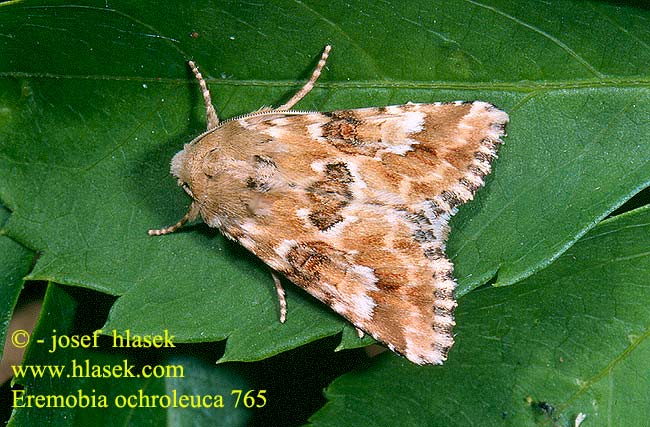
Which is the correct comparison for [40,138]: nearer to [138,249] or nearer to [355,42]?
[138,249]

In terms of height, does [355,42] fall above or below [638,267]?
above

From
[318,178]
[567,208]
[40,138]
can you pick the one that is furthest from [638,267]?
[40,138]

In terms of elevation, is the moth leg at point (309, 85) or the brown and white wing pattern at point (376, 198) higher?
the moth leg at point (309, 85)

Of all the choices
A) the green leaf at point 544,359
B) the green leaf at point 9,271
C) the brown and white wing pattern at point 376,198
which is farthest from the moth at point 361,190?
the green leaf at point 9,271

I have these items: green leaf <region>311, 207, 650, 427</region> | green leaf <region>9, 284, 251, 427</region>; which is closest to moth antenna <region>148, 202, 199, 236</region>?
green leaf <region>9, 284, 251, 427</region>

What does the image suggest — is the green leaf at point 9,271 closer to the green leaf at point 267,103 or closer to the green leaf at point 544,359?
the green leaf at point 267,103

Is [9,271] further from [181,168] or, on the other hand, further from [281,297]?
[281,297]

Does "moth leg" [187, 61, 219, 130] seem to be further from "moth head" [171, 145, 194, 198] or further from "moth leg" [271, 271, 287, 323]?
"moth leg" [271, 271, 287, 323]
